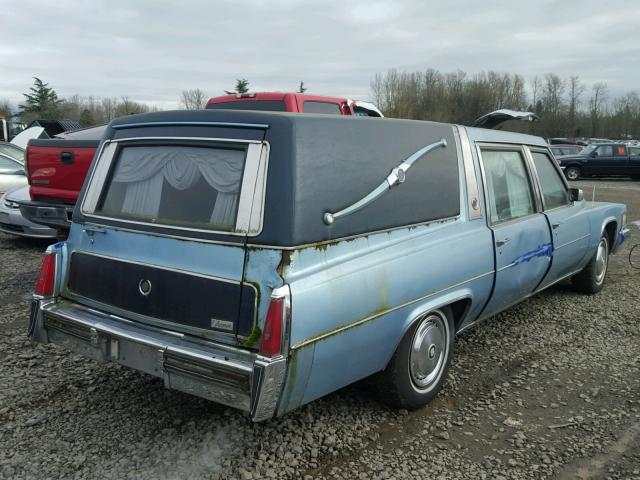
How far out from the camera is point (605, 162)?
24078 millimetres

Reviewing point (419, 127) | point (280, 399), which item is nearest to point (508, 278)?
point (419, 127)

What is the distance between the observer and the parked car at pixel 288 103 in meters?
7.59

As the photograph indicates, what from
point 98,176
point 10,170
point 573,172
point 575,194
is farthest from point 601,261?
point 573,172

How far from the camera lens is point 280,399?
2541mm

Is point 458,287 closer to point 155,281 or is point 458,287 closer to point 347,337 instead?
point 347,337

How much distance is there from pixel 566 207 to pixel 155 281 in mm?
3936

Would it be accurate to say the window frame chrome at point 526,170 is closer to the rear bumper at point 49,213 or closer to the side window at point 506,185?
the side window at point 506,185

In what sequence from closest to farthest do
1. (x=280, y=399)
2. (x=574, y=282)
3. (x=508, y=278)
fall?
(x=280, y=399) → (x=508, y=278) → (x=574, y=282)

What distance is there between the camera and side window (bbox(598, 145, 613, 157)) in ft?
79.2

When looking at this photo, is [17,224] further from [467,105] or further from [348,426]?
[467,105]

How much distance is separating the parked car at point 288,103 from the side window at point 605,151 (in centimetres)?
1910

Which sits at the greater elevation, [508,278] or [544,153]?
[544,153]

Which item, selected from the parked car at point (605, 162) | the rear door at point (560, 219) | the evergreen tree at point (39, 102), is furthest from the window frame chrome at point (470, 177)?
the evergreen tree at point (39, 102)

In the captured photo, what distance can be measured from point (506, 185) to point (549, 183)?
935 millimetres
